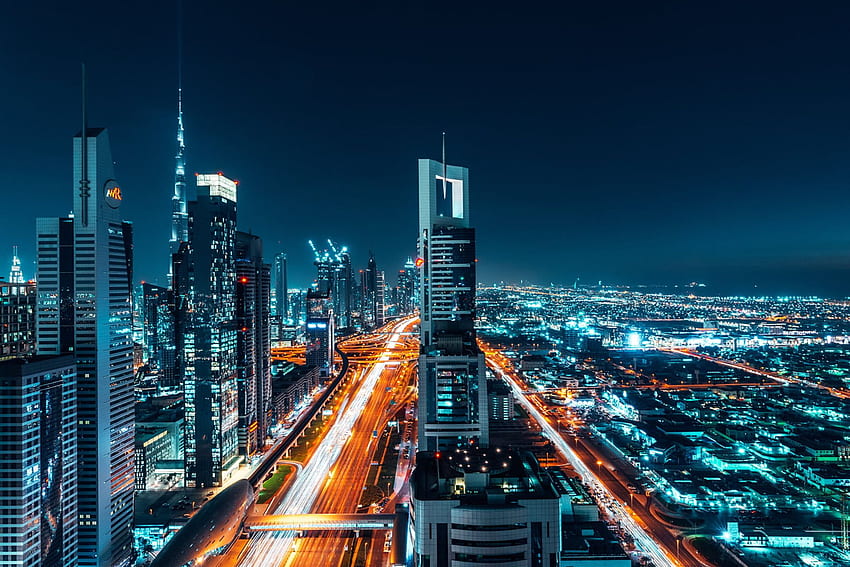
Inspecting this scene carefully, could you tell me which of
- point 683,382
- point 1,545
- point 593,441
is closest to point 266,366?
point 1,545

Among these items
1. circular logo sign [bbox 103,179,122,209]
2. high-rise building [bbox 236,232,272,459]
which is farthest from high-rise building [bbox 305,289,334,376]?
circular logo sign [bbox 103,179,122,209]

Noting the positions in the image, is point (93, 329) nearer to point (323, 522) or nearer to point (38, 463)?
point (38, 463)

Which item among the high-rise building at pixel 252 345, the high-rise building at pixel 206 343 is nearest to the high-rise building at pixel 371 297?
the high-rise building at pixel 252 345

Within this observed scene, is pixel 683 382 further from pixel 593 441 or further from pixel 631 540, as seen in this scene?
pixel 631 540

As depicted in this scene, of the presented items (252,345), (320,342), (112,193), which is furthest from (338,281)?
(112,193)

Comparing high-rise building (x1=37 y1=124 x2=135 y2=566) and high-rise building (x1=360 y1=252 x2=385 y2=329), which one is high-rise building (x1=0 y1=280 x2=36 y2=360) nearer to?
high-rise building (x1=37 y1=124 x2=135 y2=566)

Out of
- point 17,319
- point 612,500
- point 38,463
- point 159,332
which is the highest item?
point 17,319

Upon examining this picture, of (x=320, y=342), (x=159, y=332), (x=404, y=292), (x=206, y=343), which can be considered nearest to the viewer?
(x=206, y=343)

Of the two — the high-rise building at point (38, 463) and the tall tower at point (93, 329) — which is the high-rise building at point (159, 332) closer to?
the tall tower at point (93, 329)
